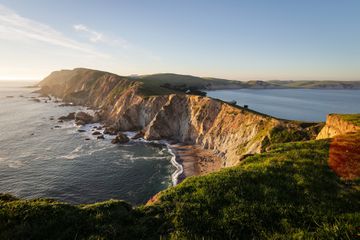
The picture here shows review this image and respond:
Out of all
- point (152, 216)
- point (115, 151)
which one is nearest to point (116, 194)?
point (115, 151)

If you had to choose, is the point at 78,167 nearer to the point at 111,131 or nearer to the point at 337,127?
the point at 111,131

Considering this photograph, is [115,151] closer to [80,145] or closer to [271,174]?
[80,145]

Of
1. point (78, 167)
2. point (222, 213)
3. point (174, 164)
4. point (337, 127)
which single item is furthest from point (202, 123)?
point (222, 213)

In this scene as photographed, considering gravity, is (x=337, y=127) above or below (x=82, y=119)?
above

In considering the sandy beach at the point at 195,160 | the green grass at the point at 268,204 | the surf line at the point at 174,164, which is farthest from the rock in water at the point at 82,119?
the green grass at the point at 268,204

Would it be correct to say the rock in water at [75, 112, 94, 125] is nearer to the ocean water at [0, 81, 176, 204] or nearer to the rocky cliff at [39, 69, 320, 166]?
the rocky cliff at [39, 69, 320, 166]

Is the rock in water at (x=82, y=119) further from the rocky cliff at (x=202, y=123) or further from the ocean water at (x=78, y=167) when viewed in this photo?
the ocean water at (x=78, y=167)
